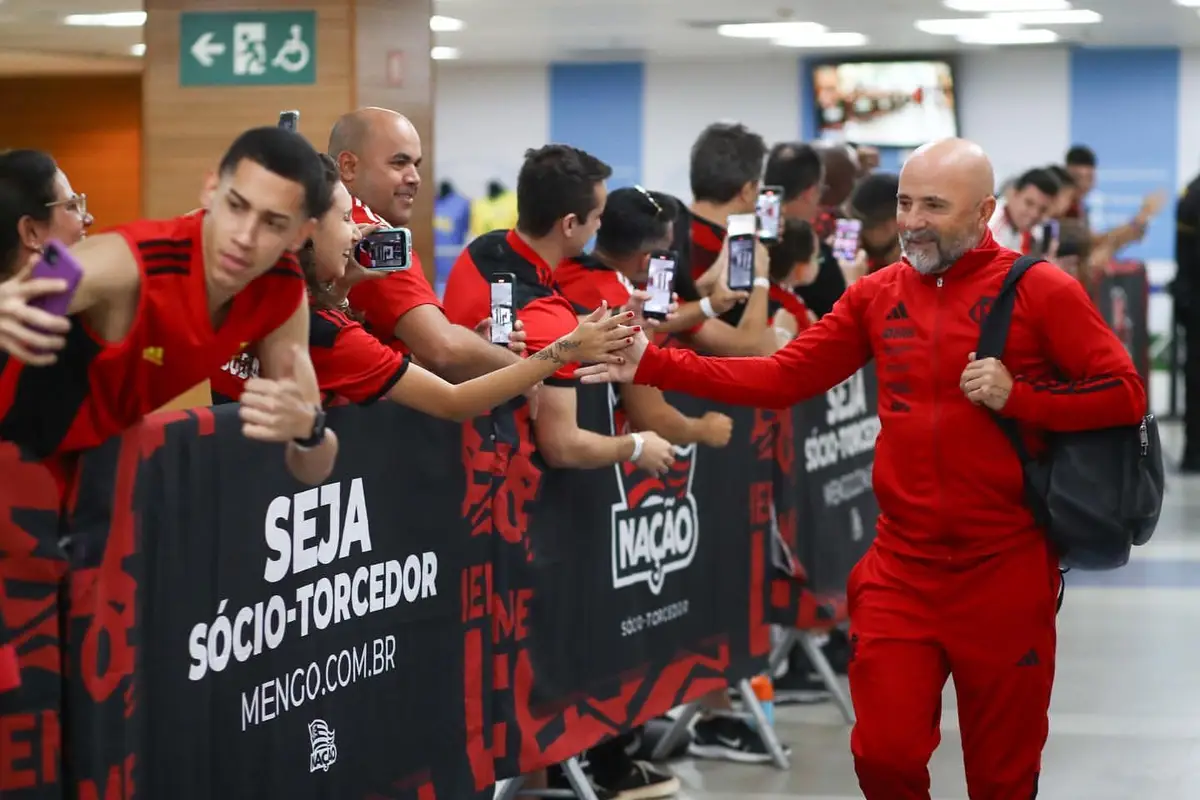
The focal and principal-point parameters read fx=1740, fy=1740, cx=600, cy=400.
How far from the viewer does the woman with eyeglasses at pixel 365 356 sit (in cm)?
381

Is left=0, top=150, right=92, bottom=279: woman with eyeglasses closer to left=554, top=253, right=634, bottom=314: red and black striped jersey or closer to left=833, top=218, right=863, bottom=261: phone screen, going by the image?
left=554, top=253, right=634, bottom=314: red and black striped jersey

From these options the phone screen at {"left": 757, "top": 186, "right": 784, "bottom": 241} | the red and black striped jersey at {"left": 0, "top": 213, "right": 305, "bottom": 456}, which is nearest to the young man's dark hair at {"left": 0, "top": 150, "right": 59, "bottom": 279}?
the red and black striped jersey at {"left": 0, "top": 213, "right": 305, "bottom": 456}

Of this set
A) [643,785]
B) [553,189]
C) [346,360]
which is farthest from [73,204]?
[643,785]

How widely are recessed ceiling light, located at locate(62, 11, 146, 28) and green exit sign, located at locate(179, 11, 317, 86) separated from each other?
712 cm

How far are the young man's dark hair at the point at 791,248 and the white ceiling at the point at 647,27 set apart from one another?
7.88m

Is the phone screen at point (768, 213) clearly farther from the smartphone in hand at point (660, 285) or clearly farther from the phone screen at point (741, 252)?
the smartphone in hand at point (660, 285)

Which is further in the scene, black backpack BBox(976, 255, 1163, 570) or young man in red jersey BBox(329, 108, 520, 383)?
young man in red jersey BBox(329, 108, 520, 383)

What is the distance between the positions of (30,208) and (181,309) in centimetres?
72

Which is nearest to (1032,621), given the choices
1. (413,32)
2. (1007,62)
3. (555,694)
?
(555,694)

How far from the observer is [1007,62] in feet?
75.2

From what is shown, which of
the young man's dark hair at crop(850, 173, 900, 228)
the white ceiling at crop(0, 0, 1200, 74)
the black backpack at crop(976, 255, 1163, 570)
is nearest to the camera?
the black backpack at crop(976, 255, 1163, 570)

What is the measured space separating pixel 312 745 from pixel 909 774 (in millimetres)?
1379

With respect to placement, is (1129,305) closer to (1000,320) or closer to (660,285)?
(660,285)

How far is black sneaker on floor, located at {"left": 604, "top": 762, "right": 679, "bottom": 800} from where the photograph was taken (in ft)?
18.0
